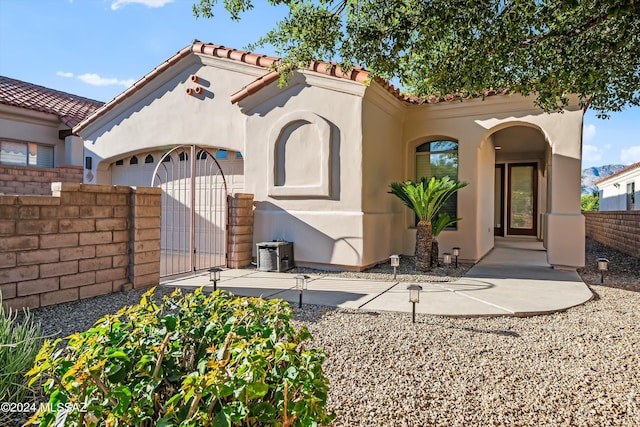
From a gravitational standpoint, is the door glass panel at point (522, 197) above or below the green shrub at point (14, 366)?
above

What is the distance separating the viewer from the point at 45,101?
50.5 feet

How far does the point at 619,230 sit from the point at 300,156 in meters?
10.8

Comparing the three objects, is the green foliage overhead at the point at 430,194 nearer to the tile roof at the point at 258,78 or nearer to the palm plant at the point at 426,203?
the palm plant at the point at 426,203

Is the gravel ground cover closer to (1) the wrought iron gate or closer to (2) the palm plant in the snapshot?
(2) the palm plant

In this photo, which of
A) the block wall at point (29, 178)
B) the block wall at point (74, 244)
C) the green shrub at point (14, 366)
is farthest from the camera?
the block wall at point (29, 178)

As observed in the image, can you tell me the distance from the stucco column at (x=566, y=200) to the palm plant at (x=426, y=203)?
96.1 inches

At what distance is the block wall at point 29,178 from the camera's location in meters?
12.2

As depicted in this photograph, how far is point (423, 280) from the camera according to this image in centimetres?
766

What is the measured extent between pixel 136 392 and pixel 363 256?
7.12 m

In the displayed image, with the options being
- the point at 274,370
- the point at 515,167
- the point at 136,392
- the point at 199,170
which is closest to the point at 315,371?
the point at 274,370

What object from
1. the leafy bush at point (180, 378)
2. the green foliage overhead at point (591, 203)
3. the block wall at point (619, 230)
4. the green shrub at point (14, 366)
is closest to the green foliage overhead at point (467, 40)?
the leafy bush at point (180, 378)

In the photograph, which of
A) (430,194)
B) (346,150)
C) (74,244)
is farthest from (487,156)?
(74,244)

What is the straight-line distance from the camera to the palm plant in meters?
8.37

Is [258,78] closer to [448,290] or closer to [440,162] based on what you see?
[440,162]
